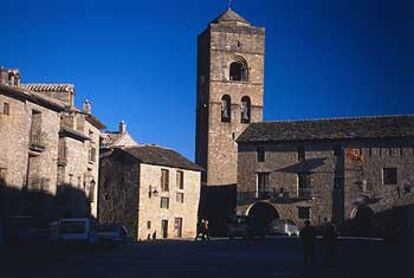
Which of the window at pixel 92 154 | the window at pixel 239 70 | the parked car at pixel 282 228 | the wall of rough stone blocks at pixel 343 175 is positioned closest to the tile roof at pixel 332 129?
the wall of rough stone blocks at pixel 343 175

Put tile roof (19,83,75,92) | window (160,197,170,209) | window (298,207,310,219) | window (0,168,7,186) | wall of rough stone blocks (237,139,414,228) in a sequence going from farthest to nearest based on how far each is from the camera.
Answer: window (298,207,310,219), wall of rough stone blocks (237,139,414,228), window (160,197,170,209), tile roof (19,83,75,92), window (0,168,7,186)

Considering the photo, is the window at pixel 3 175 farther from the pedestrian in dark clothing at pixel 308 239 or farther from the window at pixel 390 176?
the window at pixel 390 176

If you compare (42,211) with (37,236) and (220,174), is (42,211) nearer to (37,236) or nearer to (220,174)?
(37,236)

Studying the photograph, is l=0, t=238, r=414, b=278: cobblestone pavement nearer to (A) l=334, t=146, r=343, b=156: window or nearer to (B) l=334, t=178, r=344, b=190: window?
(B) l=334, t=178, r=344, b=190: window

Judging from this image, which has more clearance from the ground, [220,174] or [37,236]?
[220,174]

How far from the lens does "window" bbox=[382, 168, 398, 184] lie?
1761 inches

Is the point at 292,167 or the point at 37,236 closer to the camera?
the point at 37,236

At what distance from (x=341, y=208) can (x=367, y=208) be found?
1.71m

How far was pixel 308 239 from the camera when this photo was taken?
58.2 ft

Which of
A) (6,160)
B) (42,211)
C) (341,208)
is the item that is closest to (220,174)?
(341,208)

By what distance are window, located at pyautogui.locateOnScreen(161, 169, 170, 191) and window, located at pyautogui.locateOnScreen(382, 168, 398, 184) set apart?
14.3 metres

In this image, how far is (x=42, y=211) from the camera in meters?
30.2

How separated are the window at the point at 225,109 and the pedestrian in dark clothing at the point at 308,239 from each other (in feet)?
117

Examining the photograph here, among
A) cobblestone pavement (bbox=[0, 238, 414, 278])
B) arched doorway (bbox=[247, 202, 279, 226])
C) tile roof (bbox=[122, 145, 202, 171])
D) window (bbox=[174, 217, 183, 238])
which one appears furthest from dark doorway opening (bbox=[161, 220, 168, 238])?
cobblestone pavement (bbox=[0, 238, 414, 278])
